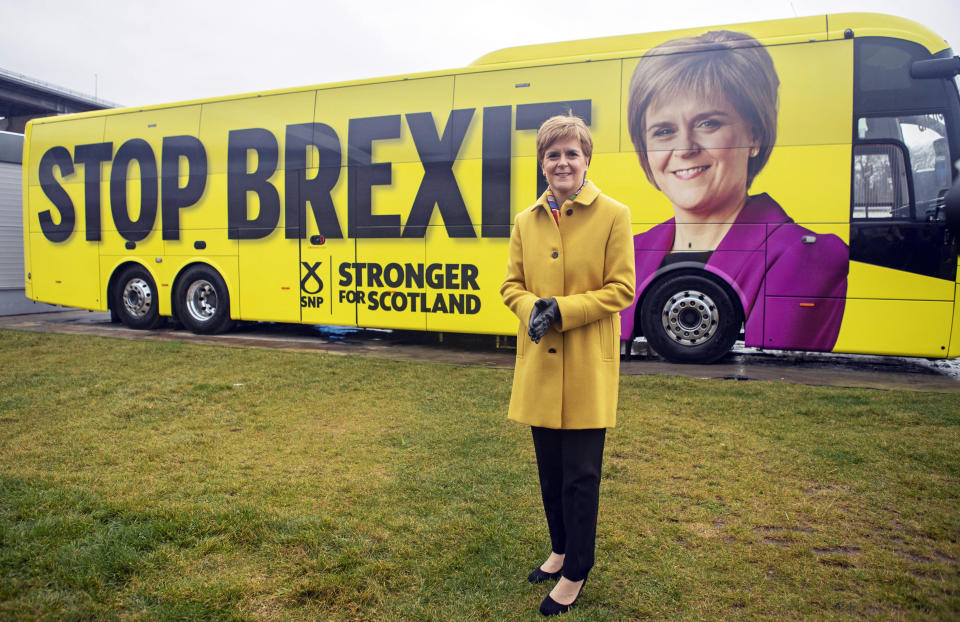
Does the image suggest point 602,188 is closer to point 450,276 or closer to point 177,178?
point 450,276

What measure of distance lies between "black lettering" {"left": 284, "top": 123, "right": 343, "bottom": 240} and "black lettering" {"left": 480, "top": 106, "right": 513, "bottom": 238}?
2.25 metres

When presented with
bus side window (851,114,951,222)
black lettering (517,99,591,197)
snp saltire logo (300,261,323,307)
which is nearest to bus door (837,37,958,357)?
bus side window (851,114,951,222)

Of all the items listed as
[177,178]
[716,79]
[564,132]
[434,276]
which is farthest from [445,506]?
[177,178]

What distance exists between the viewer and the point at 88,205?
11422 millimetres

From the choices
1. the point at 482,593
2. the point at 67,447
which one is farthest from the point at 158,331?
the point at 482,593

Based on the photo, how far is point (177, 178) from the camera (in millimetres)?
10602

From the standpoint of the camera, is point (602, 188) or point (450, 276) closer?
point (602, 188)

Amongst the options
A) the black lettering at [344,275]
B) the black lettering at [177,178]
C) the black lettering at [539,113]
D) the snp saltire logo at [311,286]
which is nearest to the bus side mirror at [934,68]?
the black lettering at [539,113]

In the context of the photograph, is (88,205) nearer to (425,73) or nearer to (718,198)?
(425,73)

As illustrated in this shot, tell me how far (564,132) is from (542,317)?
A: 0.72m

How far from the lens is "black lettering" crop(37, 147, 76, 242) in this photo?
11609mm

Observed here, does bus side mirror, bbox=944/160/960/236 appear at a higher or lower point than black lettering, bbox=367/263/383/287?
higher

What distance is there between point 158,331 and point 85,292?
65.4 inches

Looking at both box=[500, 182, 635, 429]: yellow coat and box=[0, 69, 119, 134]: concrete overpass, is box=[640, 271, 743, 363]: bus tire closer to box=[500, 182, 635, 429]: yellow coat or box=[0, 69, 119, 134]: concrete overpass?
box=[500, 182, 635, 429]: yellow coat
